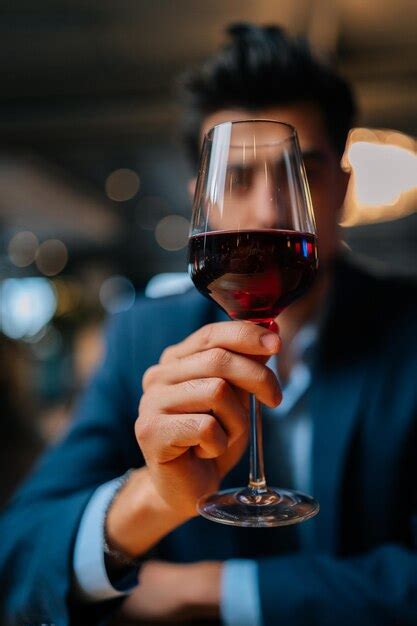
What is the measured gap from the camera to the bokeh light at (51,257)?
11891 mm

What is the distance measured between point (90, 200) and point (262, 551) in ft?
30.3

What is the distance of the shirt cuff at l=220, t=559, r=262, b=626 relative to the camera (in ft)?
2.90

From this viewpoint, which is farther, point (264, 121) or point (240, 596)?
point (240, 596)

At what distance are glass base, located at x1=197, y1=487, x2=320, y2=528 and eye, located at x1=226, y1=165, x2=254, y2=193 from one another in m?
0.30

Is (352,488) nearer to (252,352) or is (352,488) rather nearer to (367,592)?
(367,592)

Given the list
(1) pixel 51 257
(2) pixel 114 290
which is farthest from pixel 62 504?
(2) pixel 114 290

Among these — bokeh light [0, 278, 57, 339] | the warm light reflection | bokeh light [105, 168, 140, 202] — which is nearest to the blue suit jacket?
the warm light reflection

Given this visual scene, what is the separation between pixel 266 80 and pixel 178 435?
29.1 inches

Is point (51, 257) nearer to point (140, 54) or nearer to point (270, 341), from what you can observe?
point (140, 54)

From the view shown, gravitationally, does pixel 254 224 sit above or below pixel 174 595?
above

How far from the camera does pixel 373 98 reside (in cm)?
416

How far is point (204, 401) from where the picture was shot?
0.60 m

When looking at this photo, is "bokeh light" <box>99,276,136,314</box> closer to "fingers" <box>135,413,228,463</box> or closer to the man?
the man

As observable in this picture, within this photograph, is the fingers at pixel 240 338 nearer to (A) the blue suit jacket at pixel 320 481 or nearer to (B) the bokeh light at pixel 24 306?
(A) the blue suit jacket at pixel 320 481
